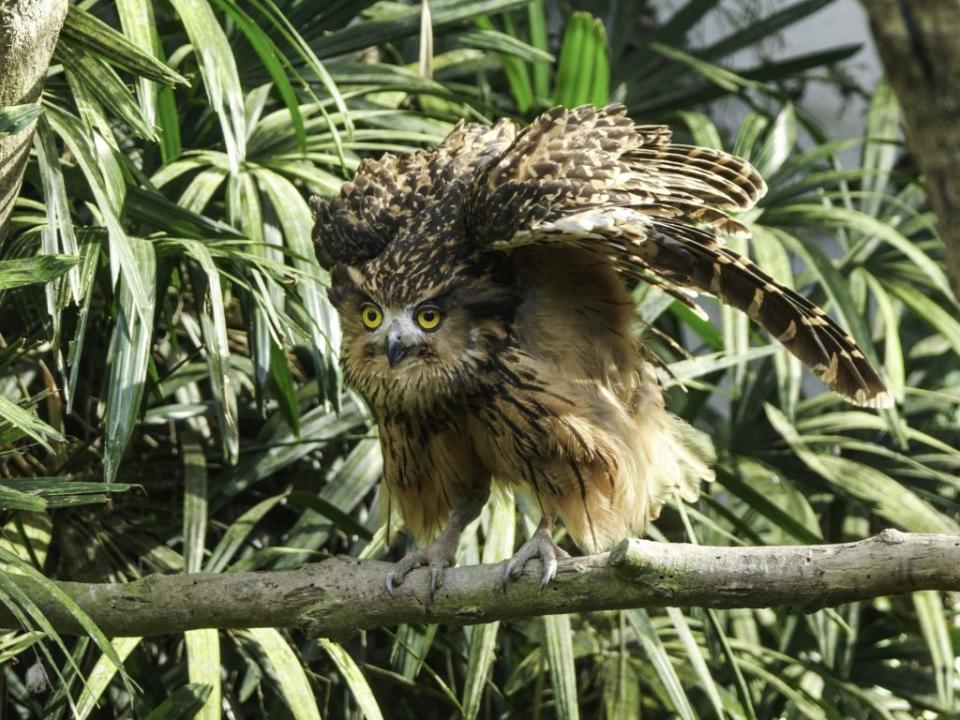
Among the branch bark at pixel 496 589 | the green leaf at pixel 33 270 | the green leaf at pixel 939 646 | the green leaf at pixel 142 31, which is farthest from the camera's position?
the green leaf at pixel 939 646

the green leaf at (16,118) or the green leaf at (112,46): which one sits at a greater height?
the green leaf at (112,46)

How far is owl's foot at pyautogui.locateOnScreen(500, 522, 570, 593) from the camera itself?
8.36 ft

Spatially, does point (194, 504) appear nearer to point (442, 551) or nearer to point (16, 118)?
point (442, 551)

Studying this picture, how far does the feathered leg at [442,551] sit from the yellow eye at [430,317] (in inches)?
18.6

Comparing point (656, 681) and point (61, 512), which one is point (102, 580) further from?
point (656, 681)

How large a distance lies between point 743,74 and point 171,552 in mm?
2869

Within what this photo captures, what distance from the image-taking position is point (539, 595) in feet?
8.27

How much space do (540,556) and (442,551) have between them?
1.39ft

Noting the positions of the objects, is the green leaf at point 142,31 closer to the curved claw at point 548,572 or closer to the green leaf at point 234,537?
the green leaf at point 234,537

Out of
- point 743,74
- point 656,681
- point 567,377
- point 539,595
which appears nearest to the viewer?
point 539,595

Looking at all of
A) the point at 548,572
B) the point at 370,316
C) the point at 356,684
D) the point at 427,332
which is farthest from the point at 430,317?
the point at 356,684

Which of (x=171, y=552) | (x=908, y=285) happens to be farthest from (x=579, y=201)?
(x=908, y=285)

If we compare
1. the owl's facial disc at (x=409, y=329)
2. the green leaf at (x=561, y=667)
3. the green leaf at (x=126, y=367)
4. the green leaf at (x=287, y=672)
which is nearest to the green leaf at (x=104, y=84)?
the green leaf at (x=126, y=367)

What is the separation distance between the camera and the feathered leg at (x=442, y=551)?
2729 millimetres
